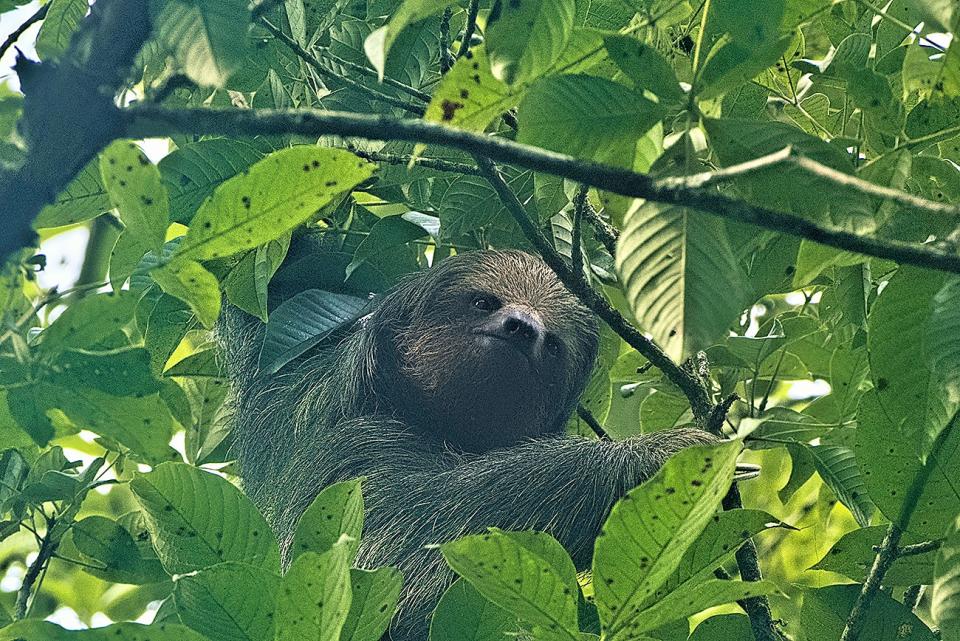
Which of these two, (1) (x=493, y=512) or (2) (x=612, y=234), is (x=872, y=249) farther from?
(1) (x=493, y=512)

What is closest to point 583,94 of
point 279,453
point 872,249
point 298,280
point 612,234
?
point 872,249

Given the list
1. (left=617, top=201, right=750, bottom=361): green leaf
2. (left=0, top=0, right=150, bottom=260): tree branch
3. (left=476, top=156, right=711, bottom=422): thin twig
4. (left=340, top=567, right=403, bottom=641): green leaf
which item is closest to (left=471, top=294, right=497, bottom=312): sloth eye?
(left=476, top=156, right=711, bottom=422): thin twig

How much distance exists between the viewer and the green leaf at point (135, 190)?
222 cm

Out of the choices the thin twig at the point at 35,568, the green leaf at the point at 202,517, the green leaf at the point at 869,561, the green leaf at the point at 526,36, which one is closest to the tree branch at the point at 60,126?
the green leaf at the point at 526,36

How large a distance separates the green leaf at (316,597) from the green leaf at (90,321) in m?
0.63

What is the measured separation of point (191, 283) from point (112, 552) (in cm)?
252

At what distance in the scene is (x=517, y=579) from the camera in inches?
92.0

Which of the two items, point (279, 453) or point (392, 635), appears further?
point (279, 453)

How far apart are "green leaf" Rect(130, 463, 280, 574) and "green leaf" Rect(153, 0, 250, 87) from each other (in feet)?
3.85

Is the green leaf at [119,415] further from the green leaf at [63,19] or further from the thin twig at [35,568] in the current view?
the thin twig at [35,568]

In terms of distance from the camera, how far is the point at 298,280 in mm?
5840

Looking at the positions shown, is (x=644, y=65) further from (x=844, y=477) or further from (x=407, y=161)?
(x=844, y=477)

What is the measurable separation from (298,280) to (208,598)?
3572 mm

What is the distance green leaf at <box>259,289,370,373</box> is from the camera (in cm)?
474
